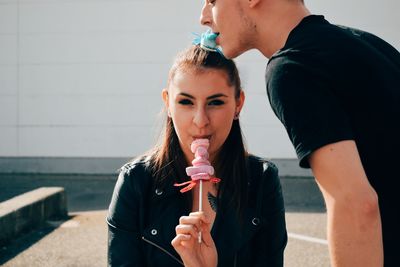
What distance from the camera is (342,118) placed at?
172cm

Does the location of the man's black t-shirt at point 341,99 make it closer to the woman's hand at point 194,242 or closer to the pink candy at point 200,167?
the woman's hand at point 194,242

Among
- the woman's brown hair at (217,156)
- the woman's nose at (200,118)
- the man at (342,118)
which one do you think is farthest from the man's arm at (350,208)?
the woman's brown hair at (217,156)

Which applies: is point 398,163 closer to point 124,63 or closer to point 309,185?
point 309,185

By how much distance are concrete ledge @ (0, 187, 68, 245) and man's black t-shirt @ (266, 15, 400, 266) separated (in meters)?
4.75

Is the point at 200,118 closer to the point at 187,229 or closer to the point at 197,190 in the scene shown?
the point at 197,190

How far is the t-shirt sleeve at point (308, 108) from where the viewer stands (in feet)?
5.57

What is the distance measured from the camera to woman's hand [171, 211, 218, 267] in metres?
2.19

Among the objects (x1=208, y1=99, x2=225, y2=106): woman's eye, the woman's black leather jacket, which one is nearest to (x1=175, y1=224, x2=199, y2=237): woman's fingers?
the woman's black leather jacket

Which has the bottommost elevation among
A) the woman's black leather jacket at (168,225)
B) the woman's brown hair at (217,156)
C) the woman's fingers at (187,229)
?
the woman's black leather jacket at (168,225)

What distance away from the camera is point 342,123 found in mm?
1710

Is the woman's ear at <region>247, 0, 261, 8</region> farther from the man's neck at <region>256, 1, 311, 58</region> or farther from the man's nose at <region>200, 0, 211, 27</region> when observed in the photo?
the man's nose at <region>200, 0, 211, 27</region>

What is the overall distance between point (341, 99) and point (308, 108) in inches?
5.0

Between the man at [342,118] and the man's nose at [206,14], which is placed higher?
the man's nose at [206,14]

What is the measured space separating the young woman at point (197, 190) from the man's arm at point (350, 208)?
1005mm
